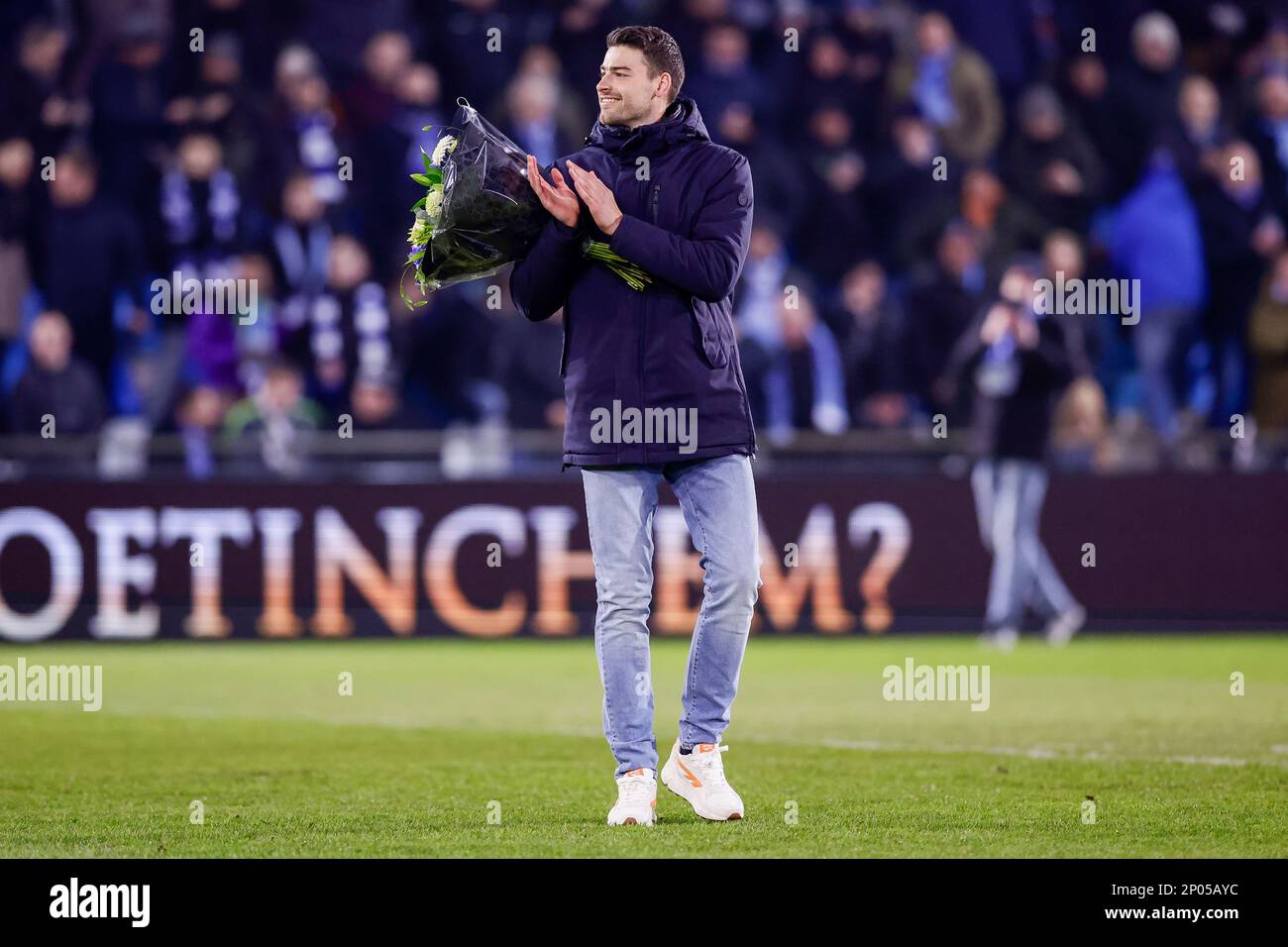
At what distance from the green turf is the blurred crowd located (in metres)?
2.33

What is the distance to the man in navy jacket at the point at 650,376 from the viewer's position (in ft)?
22.6

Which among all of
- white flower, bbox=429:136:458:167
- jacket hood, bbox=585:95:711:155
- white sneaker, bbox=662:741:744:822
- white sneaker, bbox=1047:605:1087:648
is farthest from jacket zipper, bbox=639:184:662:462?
white sneaker, bbox=1047:605:1087:648

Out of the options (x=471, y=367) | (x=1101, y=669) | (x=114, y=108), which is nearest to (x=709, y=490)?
(x=1101, y=669)

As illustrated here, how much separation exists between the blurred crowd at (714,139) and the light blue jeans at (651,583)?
337 inches

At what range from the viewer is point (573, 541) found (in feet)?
49.9

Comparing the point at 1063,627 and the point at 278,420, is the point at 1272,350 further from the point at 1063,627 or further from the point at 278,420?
the point at 278,420

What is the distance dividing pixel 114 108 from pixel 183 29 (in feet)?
3.37

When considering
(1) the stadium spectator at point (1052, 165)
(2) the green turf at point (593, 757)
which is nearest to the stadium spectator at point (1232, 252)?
(1) the stadium spectator at point (1052, 165)

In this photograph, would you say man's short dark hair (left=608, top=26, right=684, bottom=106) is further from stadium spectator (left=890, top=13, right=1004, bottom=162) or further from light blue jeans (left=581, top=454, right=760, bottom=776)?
stadium spectator (left=890, top=13, right=1004, bottom=162)

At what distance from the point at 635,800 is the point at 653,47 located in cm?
240

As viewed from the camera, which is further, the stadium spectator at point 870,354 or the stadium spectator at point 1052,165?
the stadium spectator at point 1052,165

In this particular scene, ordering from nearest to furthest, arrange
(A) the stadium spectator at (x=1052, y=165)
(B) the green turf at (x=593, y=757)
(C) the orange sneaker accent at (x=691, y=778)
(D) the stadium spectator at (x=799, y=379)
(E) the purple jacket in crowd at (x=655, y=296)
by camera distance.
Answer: (B) the green turf at (x=593, y=757), (E) the purple jacket in crowd at (x=655, y=296), (C) the orange sneaker accent at (x=691, y=778), (D) the stadium spectator at (x=799, y=379), (A) the stadium spectator at (x=1052, y=165)

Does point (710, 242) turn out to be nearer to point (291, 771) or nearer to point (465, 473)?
point (291, 771)

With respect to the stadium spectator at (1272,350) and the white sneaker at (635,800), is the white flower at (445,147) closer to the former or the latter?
the white sneaker at (635,800)
